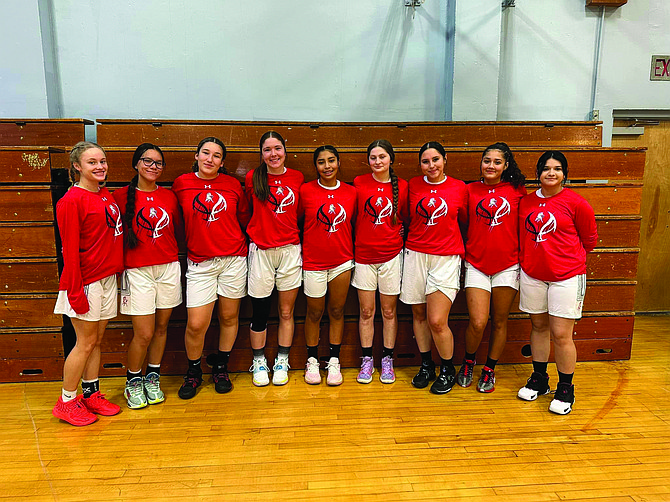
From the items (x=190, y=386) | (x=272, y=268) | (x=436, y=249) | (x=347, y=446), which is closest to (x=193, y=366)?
(x=190, y=386)

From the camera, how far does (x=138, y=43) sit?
11.2 feet

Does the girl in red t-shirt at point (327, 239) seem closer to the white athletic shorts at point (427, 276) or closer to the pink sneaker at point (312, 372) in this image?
the pink sneaker at point (312, 372)

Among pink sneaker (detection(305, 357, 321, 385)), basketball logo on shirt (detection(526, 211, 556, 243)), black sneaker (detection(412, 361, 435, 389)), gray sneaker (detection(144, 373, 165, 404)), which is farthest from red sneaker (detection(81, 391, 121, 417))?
basketball logo on shirt (detection(526, 211, 556, 243))

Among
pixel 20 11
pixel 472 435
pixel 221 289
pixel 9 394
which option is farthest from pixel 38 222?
pixel 472 435

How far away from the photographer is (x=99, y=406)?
2408 mm

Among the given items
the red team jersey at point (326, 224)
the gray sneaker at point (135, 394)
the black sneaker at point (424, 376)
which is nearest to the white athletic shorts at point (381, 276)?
the red team jersey at point (326, 224)

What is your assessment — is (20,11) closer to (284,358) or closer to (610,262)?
(284,358)

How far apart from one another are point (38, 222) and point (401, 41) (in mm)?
3089

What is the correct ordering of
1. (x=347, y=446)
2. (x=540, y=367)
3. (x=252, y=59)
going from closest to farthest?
(x=347, y=446) → (x=540, y=367) → (x=252, y=59)

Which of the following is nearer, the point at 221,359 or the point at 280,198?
the point at 280,198

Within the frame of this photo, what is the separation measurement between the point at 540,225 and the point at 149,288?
228cm

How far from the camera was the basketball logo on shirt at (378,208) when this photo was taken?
8.60 feet

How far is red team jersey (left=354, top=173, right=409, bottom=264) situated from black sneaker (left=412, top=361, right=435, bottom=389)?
29.6 inches

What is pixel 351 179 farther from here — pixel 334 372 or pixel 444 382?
pixel 444 382
